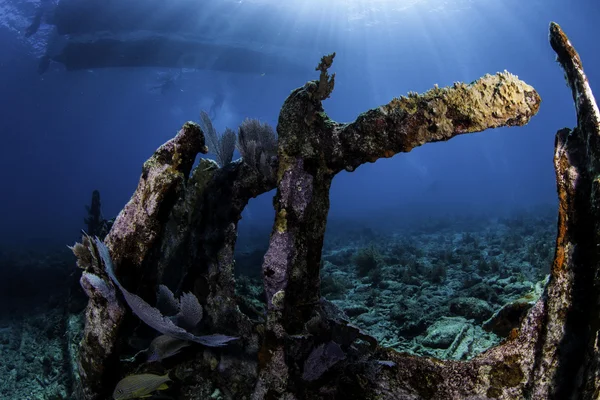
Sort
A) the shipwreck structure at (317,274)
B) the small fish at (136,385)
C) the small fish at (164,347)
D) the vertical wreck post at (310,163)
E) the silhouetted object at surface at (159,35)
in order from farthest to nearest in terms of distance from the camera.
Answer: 1. the silhouetted object at surface at (159,35)
2. the small fish at (164,347)
3. the small fish at (136,385)
4. the vertical wreck post at (310,163)
5. the shipwreck structure at (317,274)

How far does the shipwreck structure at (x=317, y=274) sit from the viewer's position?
2.38 metres

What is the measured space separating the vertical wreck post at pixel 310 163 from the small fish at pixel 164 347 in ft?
3.47

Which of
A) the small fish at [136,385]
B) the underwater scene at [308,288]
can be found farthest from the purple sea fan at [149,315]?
the small fish at [136,385]

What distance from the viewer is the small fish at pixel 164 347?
11.8ft

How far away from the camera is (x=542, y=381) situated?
239 centimetres

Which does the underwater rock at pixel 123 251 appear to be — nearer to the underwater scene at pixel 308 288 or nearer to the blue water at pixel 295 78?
the underwater scene at pixel 308 288

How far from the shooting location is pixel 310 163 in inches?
136

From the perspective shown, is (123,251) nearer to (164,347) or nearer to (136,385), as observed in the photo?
(164,347)

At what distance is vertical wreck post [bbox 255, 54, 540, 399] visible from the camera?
2.82m

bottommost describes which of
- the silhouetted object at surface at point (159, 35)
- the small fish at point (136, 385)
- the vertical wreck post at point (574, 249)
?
the small fish at point (136, 385)

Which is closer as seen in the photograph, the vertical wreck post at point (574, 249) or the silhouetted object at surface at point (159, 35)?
the vertical wreck post at point (574, 249)

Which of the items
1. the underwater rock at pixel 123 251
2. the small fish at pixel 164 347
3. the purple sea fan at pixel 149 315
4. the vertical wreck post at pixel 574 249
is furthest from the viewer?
the small fish at pixel 164 347

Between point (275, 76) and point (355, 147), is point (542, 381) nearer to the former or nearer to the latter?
point (355, 147)

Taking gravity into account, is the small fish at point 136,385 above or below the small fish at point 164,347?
below
